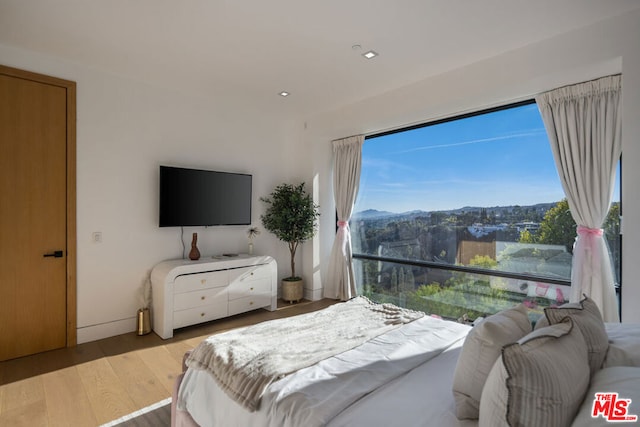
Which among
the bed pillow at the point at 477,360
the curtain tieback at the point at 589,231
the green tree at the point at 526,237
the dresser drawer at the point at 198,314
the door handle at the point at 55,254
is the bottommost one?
the dresser drawer at the point at 198,314

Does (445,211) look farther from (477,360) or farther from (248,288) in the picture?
(477,360)

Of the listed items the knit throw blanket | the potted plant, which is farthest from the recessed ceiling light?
the knit throw blanket

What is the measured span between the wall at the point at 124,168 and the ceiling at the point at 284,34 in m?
0.21

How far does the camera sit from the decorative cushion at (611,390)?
0.80m

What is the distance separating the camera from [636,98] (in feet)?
7.65

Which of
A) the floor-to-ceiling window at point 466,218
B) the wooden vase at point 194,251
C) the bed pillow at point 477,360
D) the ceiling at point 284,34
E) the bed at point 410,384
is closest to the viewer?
the bed at point 410,384

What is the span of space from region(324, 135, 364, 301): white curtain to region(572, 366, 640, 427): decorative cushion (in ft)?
12.2

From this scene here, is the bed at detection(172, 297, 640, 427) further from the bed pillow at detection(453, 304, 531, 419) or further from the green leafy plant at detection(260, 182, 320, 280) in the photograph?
the green leafy plant at detection(260, 182, 320, 280)

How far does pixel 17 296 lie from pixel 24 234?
550 mm

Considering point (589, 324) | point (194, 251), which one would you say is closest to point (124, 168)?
point (194, 251)

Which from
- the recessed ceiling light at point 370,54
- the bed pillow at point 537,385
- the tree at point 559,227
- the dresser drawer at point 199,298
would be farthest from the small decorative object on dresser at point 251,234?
the bed pillow at point 537,385

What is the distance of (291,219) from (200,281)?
1.44 meters

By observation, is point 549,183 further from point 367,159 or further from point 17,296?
point 17,296

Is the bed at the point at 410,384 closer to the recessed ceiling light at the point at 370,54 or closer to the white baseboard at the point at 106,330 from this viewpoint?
the white baseboard at the point at 106,330
